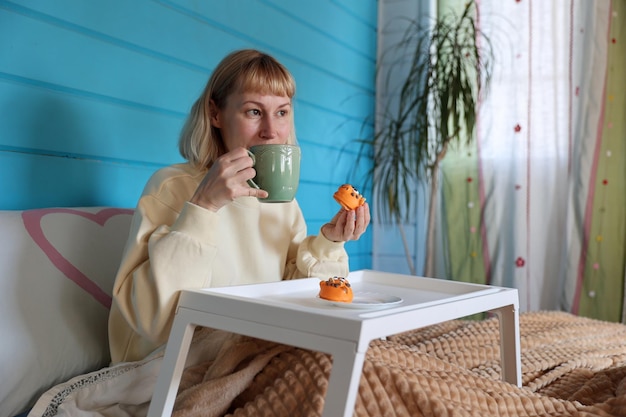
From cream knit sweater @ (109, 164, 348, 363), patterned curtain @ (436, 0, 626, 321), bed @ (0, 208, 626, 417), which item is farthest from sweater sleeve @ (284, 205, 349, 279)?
patterned curtain @ (436, 0, 626, 321)

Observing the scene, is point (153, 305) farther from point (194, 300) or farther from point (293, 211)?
point (293, 211)

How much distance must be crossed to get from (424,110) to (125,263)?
1923mm

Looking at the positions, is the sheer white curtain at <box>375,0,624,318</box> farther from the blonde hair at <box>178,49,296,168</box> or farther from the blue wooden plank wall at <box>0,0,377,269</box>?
the blonde hair at <box>178,49,296,168</box>

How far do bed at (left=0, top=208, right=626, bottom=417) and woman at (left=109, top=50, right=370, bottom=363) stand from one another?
0.29 feet

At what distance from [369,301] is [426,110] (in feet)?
6.26

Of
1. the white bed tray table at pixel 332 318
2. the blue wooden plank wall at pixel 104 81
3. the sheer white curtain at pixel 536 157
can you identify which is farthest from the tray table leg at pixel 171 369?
the sheer white curtain at pixel 536 157

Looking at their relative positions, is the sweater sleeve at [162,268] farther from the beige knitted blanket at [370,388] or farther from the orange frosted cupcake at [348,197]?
the orange frosted cupcake at [348,197]

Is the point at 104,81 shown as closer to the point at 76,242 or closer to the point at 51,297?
the point at 76,242

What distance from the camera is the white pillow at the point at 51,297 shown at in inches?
39.6

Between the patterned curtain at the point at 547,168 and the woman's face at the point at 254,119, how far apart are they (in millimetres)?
1777

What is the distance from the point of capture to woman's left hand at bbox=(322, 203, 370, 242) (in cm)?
121

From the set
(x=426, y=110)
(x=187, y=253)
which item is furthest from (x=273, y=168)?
(x=426, y=110)

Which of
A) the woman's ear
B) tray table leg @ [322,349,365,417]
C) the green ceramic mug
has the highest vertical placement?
the woman's ear

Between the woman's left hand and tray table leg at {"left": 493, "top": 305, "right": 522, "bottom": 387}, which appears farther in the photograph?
the woman's left hand
